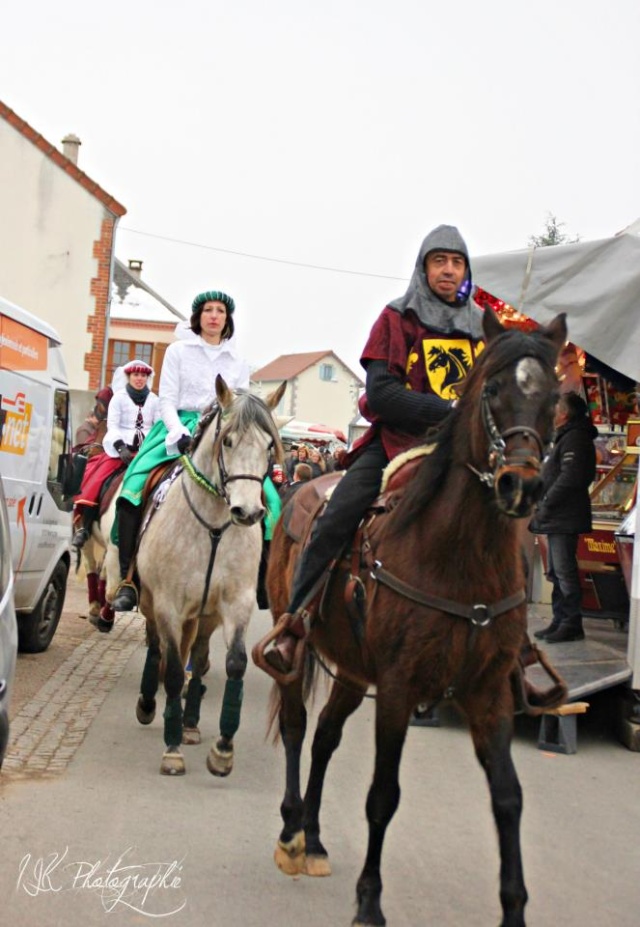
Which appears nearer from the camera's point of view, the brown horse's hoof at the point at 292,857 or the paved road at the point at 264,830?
the paved road at the point at 264,830

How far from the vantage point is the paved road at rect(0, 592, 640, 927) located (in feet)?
15.2

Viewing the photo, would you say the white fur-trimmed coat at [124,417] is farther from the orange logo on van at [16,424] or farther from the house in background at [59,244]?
the house in background at [59,244]

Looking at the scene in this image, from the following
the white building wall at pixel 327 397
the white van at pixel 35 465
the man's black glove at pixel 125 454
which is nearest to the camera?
the white van at pixel 35 465

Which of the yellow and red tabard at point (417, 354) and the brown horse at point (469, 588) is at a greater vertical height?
the yellow and red tabard at point (417, 354)

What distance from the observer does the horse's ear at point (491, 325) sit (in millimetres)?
4199

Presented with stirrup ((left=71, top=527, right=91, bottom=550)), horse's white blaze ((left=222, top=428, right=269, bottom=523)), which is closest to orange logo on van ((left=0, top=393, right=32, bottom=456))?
stirrup ((left=71, top=527, right=91, bottom=550))

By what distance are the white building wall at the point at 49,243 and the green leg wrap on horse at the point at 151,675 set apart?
29658mm

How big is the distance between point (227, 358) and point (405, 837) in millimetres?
3731

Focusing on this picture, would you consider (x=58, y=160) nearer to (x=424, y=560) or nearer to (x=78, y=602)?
(x=78, y=602)

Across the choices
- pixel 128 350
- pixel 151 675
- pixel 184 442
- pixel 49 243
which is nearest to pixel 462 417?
pixel 184 442

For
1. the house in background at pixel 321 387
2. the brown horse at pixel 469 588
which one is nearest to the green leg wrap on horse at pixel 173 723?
the brown horse at pixel 469 588

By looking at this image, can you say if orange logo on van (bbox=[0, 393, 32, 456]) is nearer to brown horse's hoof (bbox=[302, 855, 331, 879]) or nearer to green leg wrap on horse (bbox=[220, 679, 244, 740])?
green leg wrap on horse (bbox=[220, 679, 244, 740])

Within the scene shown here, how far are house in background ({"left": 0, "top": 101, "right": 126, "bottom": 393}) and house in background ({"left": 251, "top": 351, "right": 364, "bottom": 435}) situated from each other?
68.5m

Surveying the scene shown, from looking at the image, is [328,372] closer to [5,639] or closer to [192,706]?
[192,706]
